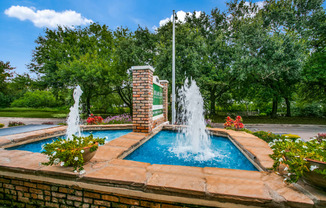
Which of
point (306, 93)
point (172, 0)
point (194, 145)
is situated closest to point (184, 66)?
point (172, 0)

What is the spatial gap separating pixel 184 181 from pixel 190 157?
1.92 metres

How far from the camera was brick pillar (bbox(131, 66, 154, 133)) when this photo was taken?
5.00m

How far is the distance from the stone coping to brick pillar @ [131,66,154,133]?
2.42m

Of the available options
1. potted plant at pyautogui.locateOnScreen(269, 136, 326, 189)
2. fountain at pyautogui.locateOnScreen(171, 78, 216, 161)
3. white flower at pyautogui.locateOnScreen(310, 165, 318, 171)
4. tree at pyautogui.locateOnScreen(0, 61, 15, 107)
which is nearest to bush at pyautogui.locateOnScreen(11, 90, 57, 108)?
tree at pyautogui.locateOnScreen(0, 61, 15, 107)

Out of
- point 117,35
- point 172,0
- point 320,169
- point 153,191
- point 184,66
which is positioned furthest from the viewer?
point 117,35

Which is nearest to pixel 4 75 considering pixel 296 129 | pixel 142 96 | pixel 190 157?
pixel 142 96

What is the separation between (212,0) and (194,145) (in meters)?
15.5

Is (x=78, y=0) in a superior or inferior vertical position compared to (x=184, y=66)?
superior

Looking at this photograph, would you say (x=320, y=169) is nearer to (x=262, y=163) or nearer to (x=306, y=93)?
(x=262, y=163)

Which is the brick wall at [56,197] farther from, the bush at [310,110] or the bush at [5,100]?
the bush at [5,100]

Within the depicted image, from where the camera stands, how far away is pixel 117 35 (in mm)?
17797

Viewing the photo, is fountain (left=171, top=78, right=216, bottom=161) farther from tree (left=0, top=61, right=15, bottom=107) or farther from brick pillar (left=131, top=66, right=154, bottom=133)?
tree (left=0, top=61, right=15, bottom=107)

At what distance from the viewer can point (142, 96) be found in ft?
16.6

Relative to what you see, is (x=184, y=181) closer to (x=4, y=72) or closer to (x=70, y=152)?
(x=70, y=152)
